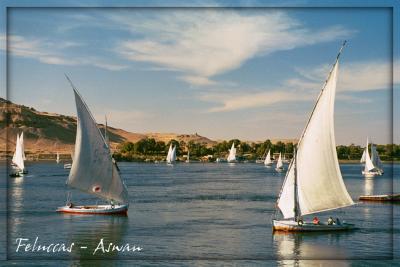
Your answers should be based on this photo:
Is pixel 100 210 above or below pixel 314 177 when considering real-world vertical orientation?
below

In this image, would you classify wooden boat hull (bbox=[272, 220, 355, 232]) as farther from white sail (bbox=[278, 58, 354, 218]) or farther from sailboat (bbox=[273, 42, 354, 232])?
white sail (bbox=[278, 58, 354, 218])

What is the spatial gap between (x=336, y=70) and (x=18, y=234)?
28294mm

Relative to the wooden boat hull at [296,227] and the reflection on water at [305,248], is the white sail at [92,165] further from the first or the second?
the reflection on water at [305,248]

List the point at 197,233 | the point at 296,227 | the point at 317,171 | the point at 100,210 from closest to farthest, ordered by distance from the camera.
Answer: the point at 317,171, the point at 296,227, the point at 197,233, the point at 100,210

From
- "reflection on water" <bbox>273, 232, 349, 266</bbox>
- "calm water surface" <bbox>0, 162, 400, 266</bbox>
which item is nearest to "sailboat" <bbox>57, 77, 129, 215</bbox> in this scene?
"calm water surface" <bbox>0, 162, 400, 266</bbox>

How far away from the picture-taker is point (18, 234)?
5109cm

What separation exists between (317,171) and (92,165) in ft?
70.2

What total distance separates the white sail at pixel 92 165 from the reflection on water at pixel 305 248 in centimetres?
1770

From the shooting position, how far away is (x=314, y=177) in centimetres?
4828

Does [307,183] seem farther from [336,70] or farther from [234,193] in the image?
[234,193]

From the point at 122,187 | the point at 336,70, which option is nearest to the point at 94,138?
the point at 122,187

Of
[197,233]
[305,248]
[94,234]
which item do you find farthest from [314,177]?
[94,234]

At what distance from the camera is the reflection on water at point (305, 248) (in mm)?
41822

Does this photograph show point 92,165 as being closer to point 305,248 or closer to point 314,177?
point 314,177
